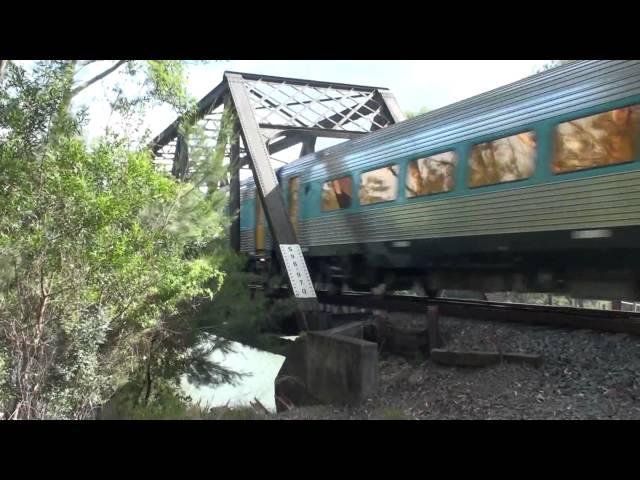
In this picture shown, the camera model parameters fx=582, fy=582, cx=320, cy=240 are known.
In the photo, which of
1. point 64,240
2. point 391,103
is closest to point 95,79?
point 64,240

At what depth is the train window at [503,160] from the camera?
275 inches

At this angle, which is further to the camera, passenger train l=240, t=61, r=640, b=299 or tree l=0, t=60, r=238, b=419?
passenger train l=240, t=61, r=640, b=299

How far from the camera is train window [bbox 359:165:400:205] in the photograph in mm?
9125

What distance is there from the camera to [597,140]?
620cm

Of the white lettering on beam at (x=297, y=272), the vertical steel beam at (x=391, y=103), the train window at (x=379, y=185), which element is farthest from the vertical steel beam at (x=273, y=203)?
the vertical steel beam at (x=391, y=103)

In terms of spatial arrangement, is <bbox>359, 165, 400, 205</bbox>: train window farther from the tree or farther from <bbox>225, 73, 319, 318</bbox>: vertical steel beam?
the tree

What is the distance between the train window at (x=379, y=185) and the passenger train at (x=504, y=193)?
27mm

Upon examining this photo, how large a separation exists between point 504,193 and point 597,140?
4.51 ft

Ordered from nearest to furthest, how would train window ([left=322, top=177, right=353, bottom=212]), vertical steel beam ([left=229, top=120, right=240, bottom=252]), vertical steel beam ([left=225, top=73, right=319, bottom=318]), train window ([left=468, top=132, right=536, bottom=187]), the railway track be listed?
the railway track, train window ([left=468, top=132, right=536, bottom=187]), vertical steel beam ([left=229, top=120, right=240, bottom=252]), vertical steel beam ([left=225, top=73, right=319, bottom=318]), train window ([left=322, top=177, right=353, bottom=212])

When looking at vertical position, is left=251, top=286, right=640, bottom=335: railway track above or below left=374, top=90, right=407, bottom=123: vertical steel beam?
below

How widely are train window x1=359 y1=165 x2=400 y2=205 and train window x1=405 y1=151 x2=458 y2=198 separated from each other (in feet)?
1.10

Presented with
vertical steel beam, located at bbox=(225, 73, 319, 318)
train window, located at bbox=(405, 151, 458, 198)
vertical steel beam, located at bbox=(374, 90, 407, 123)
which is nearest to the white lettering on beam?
vertical steel beam, located at bbox=(225, 73, 319, 318)
